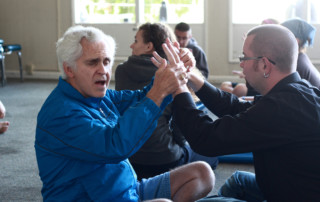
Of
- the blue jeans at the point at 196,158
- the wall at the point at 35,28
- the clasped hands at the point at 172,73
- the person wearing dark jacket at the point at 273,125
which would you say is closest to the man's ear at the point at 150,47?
the blue jeans at the point at 196,158

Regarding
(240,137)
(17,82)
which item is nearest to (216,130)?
(240,137)

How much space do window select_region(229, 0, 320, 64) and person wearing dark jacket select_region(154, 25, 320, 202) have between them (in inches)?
229

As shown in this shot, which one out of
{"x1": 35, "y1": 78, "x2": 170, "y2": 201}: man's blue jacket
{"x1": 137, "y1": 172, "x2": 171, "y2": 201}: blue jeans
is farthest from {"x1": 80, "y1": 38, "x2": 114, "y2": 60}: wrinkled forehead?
{"x1": 137, "y1": 172, "x2": 171, "y2": 201}: blue jeans

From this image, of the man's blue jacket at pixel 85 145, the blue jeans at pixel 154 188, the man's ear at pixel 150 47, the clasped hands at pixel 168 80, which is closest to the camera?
the man's blue jacket at pixel 85 145

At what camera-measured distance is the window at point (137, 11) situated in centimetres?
788

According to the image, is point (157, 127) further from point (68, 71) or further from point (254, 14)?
point (254, 14)

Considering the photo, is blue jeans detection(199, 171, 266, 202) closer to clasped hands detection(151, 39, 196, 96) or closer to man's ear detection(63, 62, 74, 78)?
clasped hands detection(151, 39, 196, 96)

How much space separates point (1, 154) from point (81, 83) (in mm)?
2291

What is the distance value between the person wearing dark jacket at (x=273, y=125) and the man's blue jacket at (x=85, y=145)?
23cm

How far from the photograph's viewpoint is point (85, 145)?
1.58 metres

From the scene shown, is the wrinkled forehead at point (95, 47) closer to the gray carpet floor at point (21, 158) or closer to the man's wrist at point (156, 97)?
the man's wrist at point (156, 97)

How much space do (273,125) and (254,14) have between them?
6.21 meters

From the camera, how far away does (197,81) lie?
2174mm

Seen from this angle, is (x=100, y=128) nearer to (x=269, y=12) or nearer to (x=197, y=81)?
(x=197, y=81)
